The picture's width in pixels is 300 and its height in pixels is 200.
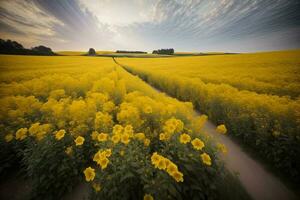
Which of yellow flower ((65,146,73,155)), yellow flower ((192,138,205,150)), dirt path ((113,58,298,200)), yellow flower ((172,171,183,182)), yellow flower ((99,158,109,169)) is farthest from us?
dirt path ((113,58,298,200))

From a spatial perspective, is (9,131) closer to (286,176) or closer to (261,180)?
(261,180)

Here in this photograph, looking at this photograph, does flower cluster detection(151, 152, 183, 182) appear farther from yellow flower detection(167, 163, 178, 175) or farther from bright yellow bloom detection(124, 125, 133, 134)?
bright yellow bloom detection(124, 125, 133, 134)

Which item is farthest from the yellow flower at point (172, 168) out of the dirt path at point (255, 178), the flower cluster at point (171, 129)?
the dirt path at point (255, 178)

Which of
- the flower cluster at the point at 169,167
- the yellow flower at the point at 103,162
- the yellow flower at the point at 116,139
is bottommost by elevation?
the yellow flower at the point at 103,162

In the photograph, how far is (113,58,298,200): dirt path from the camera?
3.08 meters

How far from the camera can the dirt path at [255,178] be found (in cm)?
308

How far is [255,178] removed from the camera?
11.4 ft

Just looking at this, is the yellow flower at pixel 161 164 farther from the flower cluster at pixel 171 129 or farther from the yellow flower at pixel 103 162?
the yellow flower at pixel 103 162

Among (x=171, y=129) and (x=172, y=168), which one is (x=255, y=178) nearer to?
(x=171, y=129)

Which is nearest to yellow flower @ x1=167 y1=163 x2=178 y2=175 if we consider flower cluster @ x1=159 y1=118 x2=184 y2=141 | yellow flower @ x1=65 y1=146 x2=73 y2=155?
flower cluster @ x1=159 y1=118 x2=184 y2=141

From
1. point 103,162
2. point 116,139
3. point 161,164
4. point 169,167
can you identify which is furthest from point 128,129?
point 169,167

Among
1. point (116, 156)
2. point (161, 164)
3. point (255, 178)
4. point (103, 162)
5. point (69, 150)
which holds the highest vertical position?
point (161, 164)

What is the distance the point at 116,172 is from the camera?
222cm

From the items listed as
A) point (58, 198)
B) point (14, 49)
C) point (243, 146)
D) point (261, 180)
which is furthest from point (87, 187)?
point (14, 49)
